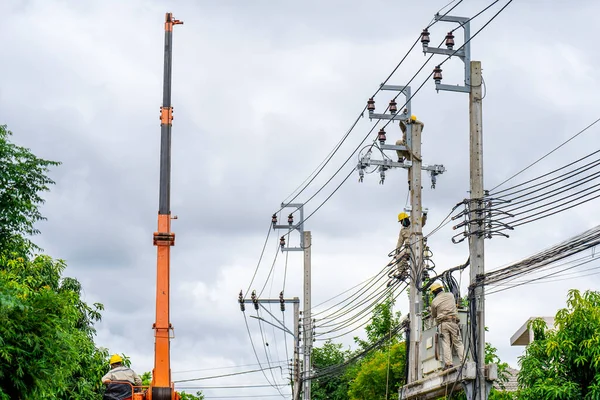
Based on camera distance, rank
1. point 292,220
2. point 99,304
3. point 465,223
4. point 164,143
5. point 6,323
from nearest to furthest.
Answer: point 6,323
point 465,223
point 164,143
point 99,304
point 292,220

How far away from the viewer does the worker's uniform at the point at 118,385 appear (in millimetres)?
18281

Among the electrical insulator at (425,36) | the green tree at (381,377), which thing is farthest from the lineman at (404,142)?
the green tree at (381,377)

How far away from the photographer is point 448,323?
2088 cm

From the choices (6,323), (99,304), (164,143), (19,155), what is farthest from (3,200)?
(6,323)

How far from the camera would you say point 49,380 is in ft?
64.2

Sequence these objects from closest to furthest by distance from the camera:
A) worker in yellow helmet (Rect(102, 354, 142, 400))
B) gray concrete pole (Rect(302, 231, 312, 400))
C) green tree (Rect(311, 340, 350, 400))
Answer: worker in yellow helmet (Rect(102, 354, 142, 400)) → gray concrete pole (Rect(302, 231, 312, 400)) → green tree (Rect(311, 340, 350, 400))

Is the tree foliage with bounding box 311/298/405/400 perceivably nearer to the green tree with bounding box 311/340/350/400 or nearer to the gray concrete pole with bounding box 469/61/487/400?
the green tree with bounding box 311/340/350/400

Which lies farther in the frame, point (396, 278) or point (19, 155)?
point (19, 155)

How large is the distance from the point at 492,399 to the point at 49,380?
51.2 feet

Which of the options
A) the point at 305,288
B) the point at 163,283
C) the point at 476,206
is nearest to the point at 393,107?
the point at 476,206

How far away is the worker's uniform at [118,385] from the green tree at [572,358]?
9433 mm

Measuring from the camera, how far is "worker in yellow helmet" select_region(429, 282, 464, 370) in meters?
20.8

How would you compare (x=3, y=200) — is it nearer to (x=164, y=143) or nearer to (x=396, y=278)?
(x=164, y=143)

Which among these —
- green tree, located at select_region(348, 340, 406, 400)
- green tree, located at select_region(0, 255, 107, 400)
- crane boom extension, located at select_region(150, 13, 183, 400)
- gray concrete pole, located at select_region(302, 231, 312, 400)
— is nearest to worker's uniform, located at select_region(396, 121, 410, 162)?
crane boom extension, located at select_region(150, 13, 183, 400)
